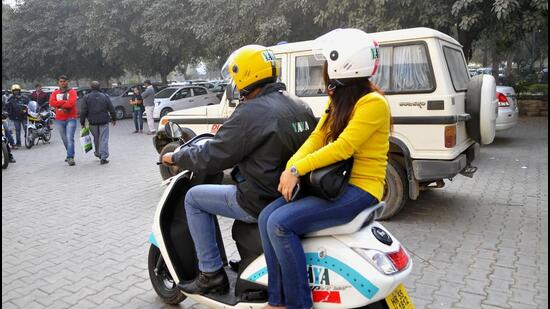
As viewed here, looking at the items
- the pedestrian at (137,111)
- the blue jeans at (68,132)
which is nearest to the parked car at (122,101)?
the pedestrian at (137,111)

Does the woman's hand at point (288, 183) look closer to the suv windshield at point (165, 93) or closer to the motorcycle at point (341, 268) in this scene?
the motorcycle at point (341, 268)

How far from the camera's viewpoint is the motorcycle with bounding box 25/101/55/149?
13297mm

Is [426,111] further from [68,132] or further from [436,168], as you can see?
[68,132]

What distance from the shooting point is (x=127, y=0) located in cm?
1922

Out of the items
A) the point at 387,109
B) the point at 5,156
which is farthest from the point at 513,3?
the point at 5,156

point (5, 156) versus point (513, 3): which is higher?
point (513, 3)

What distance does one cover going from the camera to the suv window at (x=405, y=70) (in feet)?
17.0

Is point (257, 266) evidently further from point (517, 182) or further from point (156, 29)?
point (156, 29)

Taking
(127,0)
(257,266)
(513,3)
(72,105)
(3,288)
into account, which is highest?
(127,0)

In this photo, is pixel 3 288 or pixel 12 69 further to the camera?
pixel 12 69

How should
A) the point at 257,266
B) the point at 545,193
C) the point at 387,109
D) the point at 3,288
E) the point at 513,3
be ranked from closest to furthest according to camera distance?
the point at 387,109 → the point at 257,266 → the point at 3,288 → the point at 545,193 → the point at 513,3

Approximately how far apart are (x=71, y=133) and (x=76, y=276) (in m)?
6.57

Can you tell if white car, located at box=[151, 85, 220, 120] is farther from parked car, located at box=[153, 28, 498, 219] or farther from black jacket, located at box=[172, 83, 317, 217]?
black jacket, located at box=[172, 83, 317, 217]

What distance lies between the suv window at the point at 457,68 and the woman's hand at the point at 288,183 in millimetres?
3611
